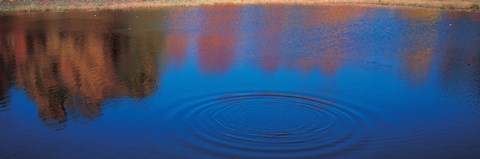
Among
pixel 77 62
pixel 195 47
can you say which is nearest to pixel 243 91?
pixel 77 62

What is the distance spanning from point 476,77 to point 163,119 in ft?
26.3

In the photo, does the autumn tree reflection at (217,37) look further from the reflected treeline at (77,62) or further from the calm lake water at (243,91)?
the reflected treeline at (77,62)

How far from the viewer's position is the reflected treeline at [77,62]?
11.6m

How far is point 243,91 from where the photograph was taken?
11680 mm

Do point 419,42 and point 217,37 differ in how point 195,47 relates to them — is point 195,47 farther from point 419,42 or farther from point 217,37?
point 419,42

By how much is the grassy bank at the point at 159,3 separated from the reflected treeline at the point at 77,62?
15.9 feet

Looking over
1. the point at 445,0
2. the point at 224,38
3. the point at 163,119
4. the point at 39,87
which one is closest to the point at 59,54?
the point at 39,87

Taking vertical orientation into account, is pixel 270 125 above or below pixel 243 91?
below

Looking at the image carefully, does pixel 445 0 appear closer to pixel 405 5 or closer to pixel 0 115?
pixel 405 5

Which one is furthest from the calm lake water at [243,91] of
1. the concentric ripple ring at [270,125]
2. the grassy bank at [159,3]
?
the grassy bank at [159,3]

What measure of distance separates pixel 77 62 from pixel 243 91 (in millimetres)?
6333

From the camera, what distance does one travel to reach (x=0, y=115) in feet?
34.6

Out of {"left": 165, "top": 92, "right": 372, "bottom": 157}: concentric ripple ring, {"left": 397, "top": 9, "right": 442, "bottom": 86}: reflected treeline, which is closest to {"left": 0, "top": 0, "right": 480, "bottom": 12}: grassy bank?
{"left": 397, "top": 9, "right": 442, "bottom": 86}: reflected treeline

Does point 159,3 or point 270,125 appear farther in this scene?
point 159,3
